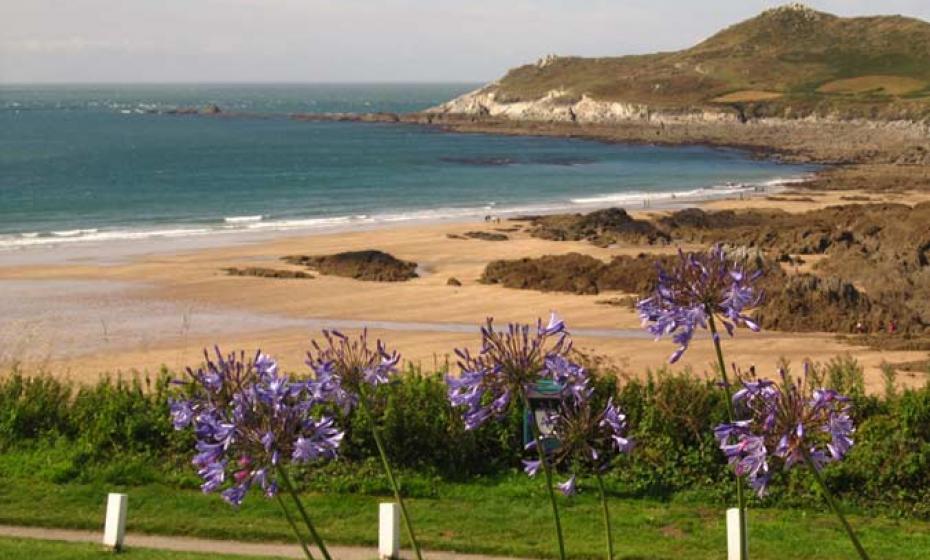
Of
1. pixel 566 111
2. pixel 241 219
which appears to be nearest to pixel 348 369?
pixel 241 219

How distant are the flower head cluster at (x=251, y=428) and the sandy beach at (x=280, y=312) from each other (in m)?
16.2

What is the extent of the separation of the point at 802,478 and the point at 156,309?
77.9 feet

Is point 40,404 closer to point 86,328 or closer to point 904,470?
point 904,470

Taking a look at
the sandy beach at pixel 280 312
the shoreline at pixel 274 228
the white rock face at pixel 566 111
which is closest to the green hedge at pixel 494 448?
the sandy beach at pixel 280 312

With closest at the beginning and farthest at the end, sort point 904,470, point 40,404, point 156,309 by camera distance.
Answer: point 904,470, point 40,404, point 156,309

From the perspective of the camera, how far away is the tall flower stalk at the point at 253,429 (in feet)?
14.8

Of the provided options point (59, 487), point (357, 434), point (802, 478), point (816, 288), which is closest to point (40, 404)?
point (59, 487)

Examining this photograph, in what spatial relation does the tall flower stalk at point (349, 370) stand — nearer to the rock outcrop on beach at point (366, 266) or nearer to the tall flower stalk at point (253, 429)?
the tall flower stalk at point (253, 429)

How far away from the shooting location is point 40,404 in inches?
623

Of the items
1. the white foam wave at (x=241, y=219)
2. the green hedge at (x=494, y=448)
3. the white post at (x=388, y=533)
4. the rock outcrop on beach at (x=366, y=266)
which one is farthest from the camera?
the white foam wave at (x=241, y=219)

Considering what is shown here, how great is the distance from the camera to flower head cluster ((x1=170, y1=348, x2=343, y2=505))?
452 centimetres

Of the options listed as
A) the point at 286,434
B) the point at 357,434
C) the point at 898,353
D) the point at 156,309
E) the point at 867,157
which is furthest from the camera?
the point at 867,157

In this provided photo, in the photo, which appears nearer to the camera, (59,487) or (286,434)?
(286,434)

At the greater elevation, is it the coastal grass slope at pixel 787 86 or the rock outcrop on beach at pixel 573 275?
the coastal grass slope at pixel 787 86
